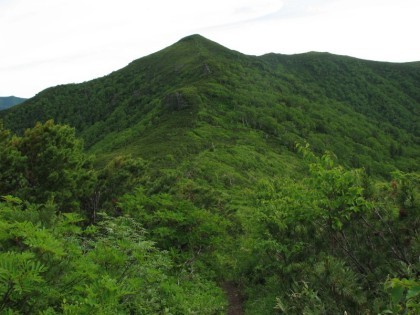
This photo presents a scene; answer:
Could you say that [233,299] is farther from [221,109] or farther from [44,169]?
[221,109]

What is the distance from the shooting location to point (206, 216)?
19.7 metres

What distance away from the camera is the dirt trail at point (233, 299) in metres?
22.1

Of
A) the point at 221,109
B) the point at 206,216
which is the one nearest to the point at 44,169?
the point at 206,216

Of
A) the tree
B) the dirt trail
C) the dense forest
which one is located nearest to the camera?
the dense forest

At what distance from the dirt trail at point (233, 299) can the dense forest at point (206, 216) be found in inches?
14.0

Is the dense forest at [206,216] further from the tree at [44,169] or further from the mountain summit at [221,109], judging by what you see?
the mountain summit at [221,109]

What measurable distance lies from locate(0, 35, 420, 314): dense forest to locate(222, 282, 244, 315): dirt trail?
36 cm

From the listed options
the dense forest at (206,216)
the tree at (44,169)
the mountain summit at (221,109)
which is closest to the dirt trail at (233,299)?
the dense forest at (206,216)

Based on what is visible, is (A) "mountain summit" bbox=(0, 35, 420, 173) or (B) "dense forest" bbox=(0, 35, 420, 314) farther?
(A) "mountain summit" bbox=(0, 35, 420, 173)

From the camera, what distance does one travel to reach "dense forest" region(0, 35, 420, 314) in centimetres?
687

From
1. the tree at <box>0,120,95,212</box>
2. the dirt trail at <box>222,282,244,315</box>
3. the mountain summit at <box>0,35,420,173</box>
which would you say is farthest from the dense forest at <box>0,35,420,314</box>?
the mountain summit at <box>0,35,420,173</box>

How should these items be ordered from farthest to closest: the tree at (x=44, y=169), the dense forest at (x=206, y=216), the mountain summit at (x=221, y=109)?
the mountain summit at (x=221, y=109), the tree at (x=44, y=169), the dense forest at (x=206, y=216)

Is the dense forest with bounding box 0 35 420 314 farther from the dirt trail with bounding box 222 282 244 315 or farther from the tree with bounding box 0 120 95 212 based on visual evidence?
the dirt trail with bounding box 222 282 244 315

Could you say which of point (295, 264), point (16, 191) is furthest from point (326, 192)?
point (16, 191)
